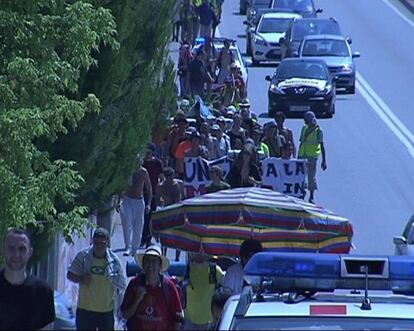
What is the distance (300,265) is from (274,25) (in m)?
44.0

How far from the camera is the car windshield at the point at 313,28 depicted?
48.4 m

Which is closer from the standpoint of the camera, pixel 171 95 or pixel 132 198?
pixel 132 198

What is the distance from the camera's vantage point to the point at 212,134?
1021 inches

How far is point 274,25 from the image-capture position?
52.7 metres

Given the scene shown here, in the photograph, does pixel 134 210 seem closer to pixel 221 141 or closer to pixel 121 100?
pixel 121 100

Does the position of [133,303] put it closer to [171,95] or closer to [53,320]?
[53,320]

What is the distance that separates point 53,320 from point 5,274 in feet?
1.82

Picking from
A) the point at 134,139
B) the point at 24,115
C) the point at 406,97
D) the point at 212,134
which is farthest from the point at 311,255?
the point at 406,97

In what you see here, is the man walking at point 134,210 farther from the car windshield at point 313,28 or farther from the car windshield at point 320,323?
the car windshield at point 313,28

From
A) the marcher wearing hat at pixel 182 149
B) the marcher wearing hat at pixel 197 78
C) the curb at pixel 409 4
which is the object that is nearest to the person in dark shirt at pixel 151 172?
the marcher wearing hat at pixel 182 149

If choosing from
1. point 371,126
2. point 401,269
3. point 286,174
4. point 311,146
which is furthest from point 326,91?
point 401,269

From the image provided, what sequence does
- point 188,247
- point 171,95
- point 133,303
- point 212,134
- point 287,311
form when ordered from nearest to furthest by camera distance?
point 287,311, point 133,303, point 188,247, point 171,95, point 212,134

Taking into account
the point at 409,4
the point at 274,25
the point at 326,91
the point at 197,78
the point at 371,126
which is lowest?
the point at 409,4

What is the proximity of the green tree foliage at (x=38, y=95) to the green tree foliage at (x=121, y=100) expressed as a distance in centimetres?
275
